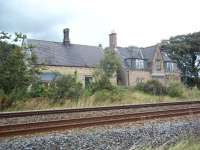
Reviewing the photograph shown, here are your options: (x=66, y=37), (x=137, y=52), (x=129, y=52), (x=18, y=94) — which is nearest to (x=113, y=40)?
(x=129, y=52)

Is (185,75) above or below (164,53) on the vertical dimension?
below

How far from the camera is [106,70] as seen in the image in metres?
34.4

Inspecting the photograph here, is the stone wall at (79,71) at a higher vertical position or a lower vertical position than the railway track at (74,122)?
higher

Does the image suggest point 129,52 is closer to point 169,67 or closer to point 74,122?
point 169,67

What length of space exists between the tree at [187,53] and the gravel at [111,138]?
4597 centimetres

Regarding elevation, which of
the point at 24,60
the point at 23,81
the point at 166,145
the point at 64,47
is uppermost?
the point at 64,47

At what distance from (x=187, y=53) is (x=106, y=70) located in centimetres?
2786

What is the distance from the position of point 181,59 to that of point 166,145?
5049 centimetres

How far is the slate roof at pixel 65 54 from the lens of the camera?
4203 cm

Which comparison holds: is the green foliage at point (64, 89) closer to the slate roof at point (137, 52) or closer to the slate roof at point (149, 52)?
the slate roof at point (137, 52)

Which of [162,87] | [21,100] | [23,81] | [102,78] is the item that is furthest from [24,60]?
[162,87]

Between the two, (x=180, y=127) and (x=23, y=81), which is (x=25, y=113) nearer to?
(x=180, y=127)

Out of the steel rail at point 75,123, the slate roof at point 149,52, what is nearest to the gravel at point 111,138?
the steel rail at point 75,123

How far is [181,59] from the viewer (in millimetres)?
58469
